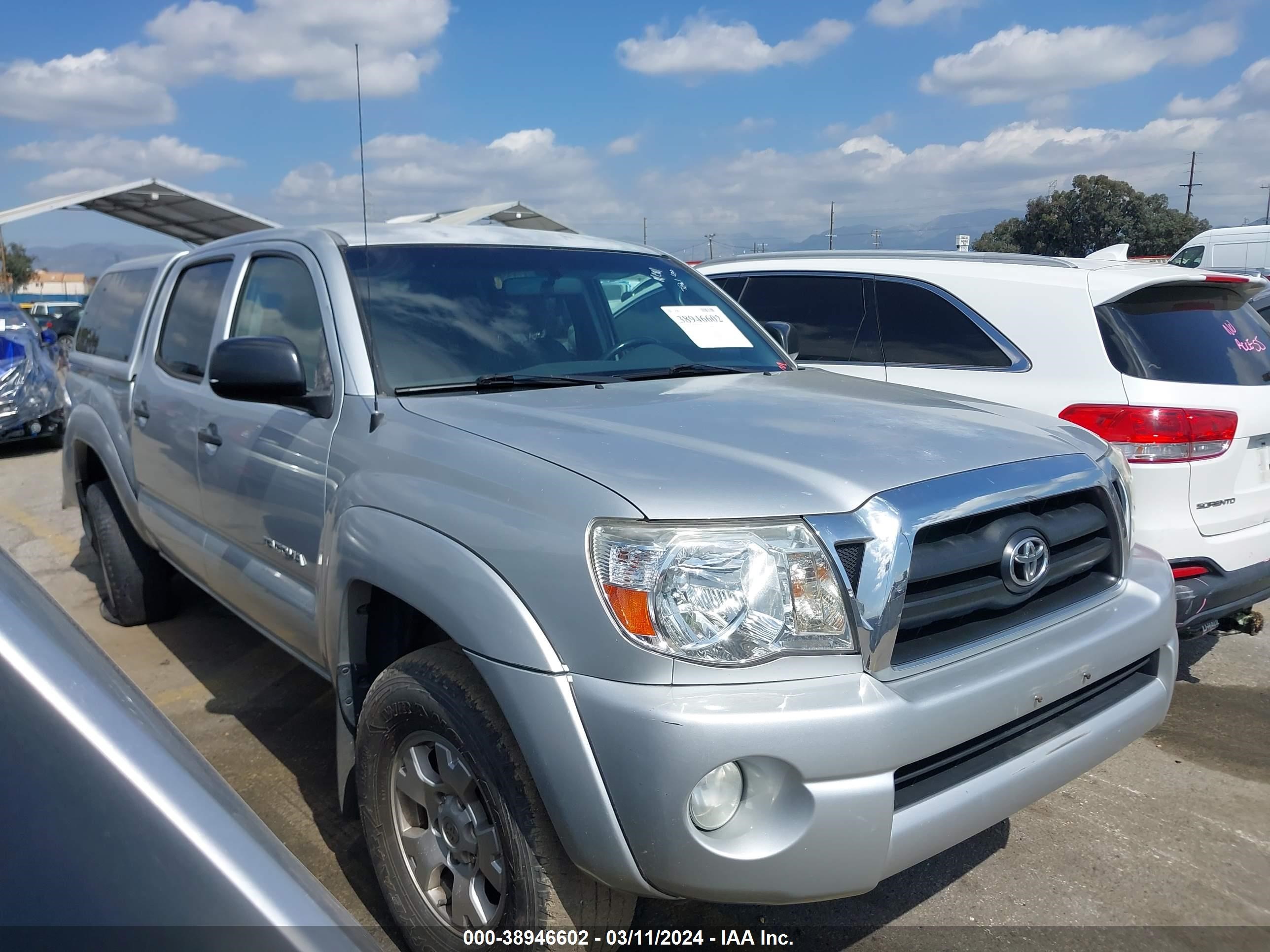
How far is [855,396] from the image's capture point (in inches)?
113

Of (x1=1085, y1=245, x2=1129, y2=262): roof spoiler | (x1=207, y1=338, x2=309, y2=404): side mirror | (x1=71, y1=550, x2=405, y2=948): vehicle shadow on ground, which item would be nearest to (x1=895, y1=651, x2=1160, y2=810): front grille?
(x1=71, y1=550, x2=405, y2=948): vehicle shadow on ground

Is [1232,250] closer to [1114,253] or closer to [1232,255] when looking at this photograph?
[1232,255]

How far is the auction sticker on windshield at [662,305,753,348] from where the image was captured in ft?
11.3

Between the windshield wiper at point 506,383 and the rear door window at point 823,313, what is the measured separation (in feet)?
7.64

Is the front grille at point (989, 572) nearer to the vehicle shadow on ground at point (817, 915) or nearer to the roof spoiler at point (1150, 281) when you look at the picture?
the vehicle shadow on ground at point (817, 915)

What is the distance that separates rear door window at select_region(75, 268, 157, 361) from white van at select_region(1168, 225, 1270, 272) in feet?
55.0

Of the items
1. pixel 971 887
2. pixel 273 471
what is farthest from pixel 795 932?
pixel 273 471

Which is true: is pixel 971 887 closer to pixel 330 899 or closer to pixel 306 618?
pixel 306 618

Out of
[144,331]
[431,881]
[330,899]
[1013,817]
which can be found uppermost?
[144,331]

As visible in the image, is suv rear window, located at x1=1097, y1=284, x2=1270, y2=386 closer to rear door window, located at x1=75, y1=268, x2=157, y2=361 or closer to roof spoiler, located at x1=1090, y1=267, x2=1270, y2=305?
roof spoiler, located at x1=1090, y1=267, x2=1270, y2=305

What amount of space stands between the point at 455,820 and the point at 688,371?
1643 millimetres

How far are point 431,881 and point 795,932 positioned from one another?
0.98 m

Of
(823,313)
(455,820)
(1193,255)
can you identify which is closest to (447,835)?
(455,820)

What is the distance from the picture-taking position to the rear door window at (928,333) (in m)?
4.41
